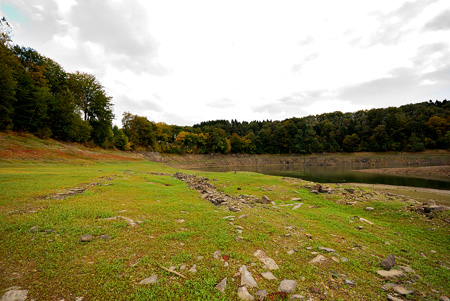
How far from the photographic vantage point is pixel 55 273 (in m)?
3.28

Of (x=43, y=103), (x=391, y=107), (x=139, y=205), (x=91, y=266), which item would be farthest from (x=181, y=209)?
(x=391, y=107)

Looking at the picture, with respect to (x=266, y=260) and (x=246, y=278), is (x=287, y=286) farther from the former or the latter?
(x=266, y=260)

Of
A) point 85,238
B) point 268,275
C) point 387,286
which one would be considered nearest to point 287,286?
point 268,275

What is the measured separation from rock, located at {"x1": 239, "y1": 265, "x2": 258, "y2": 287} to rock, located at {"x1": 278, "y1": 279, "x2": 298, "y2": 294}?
0.49 meters

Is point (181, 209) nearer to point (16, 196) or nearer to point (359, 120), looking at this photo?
point (16, 196)

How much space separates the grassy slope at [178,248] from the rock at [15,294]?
0.10 m

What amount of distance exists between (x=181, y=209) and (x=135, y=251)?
381cm

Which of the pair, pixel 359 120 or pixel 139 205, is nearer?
pixel 139 205

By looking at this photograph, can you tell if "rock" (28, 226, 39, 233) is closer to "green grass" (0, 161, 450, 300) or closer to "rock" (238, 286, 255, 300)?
"green grass" (0, 161, 450, 300)

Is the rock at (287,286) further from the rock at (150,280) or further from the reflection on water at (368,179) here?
the reflection on water at (368,179)

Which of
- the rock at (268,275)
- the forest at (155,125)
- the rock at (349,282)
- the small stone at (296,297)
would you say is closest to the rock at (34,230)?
the rock at (268,275)

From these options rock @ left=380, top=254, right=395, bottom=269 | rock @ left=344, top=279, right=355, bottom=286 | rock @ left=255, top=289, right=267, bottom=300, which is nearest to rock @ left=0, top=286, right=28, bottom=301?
rock @ left=255, top=289, right=267, bottom=300

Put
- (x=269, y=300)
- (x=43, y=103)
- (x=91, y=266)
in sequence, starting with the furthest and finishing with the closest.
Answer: (x=43, y=103) → (x=91, y=266) → (x=269, y=300)

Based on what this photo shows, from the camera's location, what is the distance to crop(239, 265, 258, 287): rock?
3.35 m
